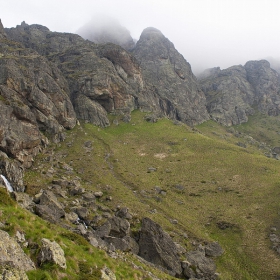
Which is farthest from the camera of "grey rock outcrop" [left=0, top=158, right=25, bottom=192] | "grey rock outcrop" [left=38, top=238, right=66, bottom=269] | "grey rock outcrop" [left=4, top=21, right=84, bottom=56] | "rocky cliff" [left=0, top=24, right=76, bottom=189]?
"grey rock outcrop" [left=4, top=21, right=84, bottom=56]

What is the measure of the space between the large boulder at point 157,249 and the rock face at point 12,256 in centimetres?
2047

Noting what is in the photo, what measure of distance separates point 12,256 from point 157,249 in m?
22.2

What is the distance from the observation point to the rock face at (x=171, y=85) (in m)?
149

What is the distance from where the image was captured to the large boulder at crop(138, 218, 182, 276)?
29562mm

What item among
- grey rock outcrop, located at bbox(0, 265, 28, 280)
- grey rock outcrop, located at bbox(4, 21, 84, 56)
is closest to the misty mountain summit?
grey rock outcrop, located at bbox(0, 265, 28, 280)

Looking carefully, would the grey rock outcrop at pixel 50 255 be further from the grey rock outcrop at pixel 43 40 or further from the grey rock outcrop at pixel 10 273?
the grey rock outcrop at pixel 43 40

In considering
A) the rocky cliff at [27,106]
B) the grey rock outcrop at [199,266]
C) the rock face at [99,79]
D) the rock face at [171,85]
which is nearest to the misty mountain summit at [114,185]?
the grey rock outcrop at [199,266]

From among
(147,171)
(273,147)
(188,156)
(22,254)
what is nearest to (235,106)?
(273,147)

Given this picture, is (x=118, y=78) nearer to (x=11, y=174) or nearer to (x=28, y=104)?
(x=28, y=104)

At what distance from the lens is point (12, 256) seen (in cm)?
1198

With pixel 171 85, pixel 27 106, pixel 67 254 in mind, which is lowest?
pixel 67 254

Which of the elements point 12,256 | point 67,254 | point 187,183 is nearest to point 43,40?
point 187,183

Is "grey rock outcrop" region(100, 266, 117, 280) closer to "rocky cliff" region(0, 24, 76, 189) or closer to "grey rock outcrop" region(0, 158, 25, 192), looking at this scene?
"grey rock outcrop" region(0, 158, 25, 192)

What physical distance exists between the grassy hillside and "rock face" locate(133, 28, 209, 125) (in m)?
55.8
